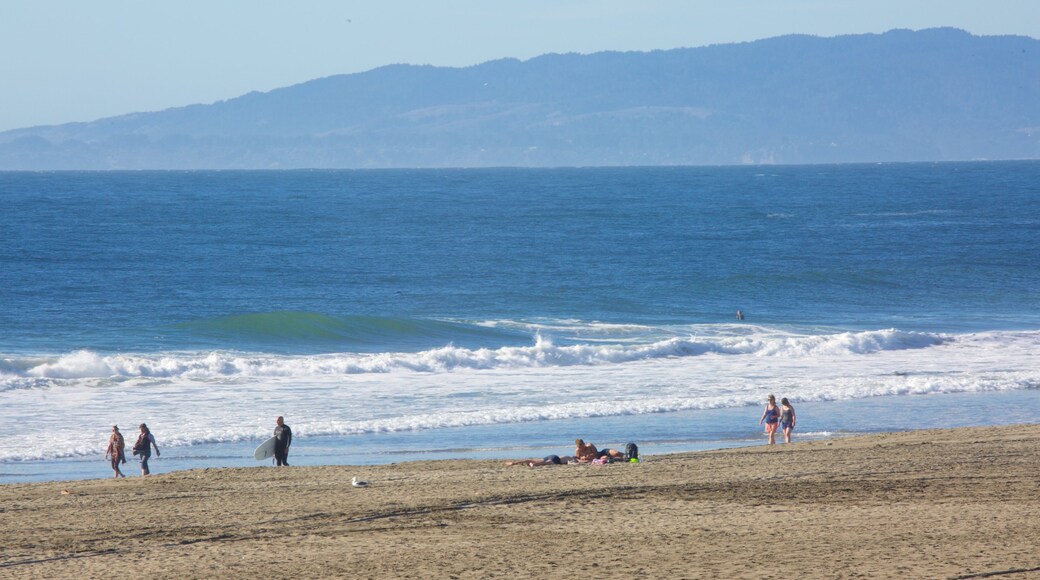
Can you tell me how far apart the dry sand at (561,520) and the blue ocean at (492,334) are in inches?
164

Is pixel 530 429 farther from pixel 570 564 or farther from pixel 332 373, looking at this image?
pixel 570 564

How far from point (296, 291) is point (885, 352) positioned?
23.7 meters

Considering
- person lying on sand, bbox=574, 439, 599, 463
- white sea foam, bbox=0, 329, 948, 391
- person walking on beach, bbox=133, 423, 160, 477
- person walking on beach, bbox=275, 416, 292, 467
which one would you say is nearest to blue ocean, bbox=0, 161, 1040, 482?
white sea foam, bbox=0, 329, 948, 391

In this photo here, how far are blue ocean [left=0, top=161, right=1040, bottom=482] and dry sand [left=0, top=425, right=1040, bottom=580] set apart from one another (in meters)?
4.16

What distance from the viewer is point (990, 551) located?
36.0 feet

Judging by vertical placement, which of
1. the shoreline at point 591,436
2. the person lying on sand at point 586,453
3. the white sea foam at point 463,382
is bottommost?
the person lying on sand at point 586,453

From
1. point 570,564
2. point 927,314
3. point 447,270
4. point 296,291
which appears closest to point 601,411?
point 570,564

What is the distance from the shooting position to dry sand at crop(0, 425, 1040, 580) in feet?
35.9

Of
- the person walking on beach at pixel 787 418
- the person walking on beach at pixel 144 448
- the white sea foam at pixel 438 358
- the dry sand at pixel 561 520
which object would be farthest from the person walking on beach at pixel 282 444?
the white sea foam at pixel 438 358

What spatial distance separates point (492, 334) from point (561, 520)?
23716 mm

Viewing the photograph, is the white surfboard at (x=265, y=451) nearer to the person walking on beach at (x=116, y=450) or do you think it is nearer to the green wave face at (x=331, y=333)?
the person walking on beach at (x=116, y=450)

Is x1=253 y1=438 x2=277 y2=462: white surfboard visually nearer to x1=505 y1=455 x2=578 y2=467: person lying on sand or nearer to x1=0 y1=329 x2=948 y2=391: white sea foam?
x1=505 y1=455 x2=578 y2=467: person lying on sand

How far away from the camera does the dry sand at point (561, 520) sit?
10.9m

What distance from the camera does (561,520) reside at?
13008 mm
